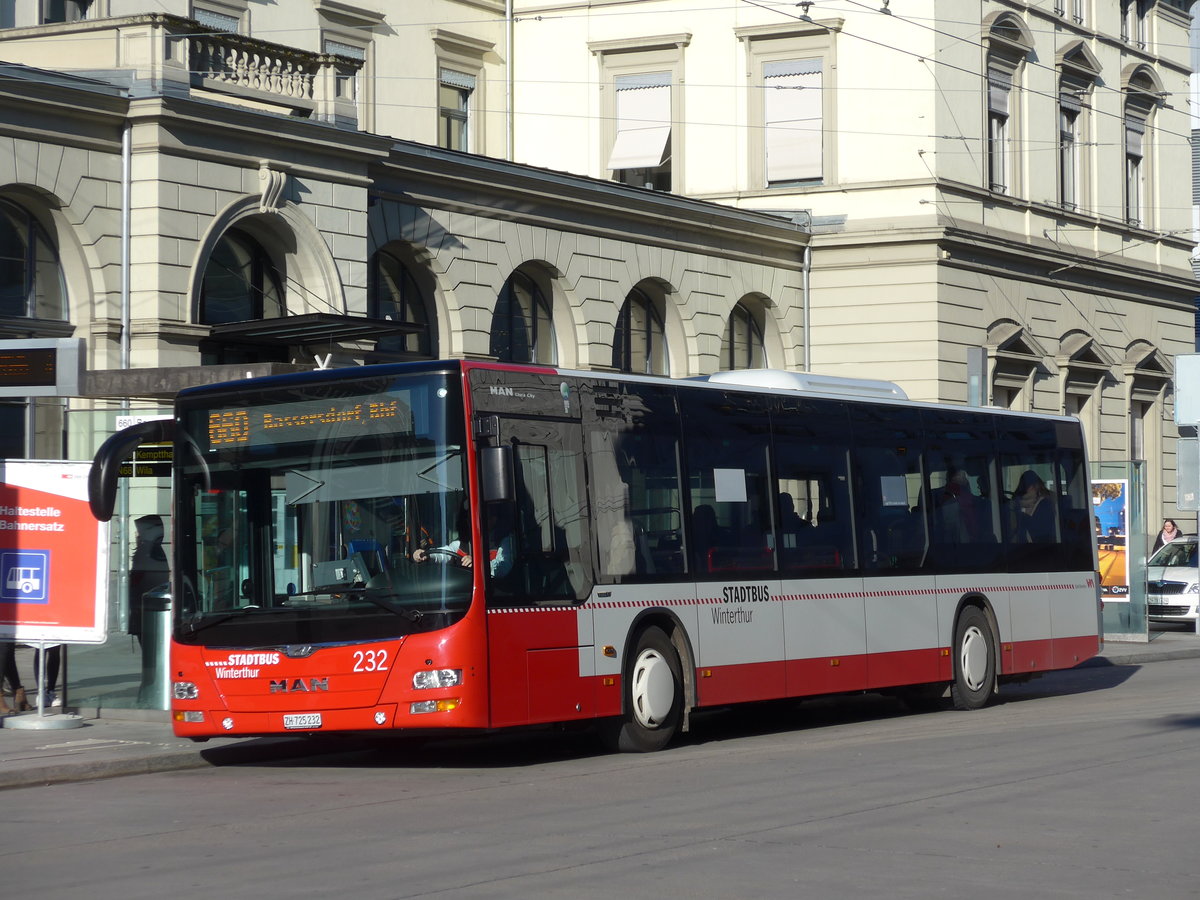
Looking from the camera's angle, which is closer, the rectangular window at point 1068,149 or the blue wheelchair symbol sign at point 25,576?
the blue wheelchair symbol sign at point 25,576

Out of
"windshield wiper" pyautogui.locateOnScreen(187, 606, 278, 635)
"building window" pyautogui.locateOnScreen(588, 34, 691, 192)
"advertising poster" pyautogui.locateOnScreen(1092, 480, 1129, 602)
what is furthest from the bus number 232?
"building window" pyautogui.locateOnScreen(588, 34, 691, 192)

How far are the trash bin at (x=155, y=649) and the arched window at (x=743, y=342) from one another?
20.8m

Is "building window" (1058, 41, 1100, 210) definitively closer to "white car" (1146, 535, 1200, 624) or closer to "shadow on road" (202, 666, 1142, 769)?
"white car" (1146, 535, 1200, 624)

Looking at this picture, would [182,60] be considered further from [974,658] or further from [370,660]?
[370,660]

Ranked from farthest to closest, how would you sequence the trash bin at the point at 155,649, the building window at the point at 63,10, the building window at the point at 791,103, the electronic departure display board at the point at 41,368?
the building window at the point at 791,103 → the building window at the point at 63,10 → the trash bin at the point at 155,649 → the electronic departure display board at the point at 41,368

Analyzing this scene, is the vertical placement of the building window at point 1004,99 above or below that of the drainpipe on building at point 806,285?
above

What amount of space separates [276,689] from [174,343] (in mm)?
11664

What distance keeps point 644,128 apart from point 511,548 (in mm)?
26973

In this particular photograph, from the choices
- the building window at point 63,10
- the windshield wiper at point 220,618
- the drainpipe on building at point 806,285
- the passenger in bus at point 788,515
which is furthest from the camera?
the drainpipe on building at point 806,285

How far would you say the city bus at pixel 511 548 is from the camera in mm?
12539

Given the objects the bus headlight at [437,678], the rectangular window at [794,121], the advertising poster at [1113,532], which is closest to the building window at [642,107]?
the rectangular window at [794,121]

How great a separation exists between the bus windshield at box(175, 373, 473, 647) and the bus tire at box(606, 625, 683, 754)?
207 cm

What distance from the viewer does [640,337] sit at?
34344 millimetres

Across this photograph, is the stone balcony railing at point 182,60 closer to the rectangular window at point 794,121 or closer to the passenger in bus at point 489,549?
the passenger in bus at point 489,549
